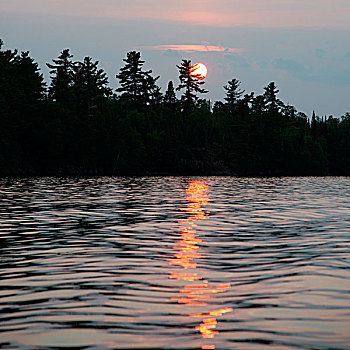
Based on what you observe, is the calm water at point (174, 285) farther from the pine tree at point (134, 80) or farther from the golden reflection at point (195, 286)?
the pine tree at point (134, 80)

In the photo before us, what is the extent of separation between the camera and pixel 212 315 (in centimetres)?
897

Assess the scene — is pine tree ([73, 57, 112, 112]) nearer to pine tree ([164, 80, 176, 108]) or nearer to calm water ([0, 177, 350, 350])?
pine tree ([164, 80, 176, 108])

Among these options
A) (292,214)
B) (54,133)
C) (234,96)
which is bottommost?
(292,214)

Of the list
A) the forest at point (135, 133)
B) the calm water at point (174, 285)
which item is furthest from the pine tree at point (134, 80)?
the calm water at point (174, 285)

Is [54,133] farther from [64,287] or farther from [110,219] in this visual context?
[64,287]

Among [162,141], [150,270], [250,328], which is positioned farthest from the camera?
[162,141]

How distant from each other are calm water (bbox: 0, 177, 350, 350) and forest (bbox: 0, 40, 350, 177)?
63.0 m

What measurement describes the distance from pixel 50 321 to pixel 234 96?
17297 centimetres

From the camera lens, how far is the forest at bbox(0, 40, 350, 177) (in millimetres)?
89312

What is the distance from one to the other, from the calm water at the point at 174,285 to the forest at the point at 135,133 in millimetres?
62964

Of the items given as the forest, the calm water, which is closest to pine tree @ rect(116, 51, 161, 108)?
the forest

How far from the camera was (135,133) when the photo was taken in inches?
4247

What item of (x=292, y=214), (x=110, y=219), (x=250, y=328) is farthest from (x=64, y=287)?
(x=292, y=214)

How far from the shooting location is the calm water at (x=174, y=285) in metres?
7.93
